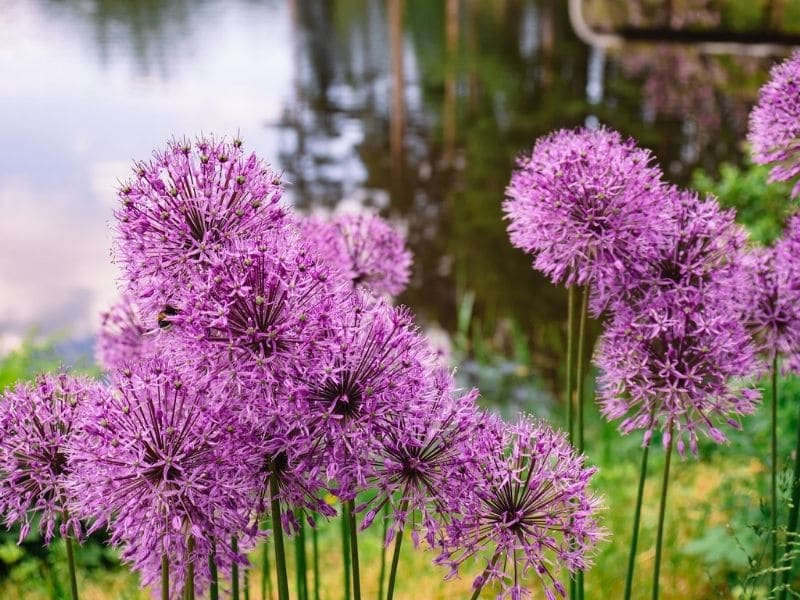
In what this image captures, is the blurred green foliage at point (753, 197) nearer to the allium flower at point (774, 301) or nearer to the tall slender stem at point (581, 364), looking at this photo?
the allium flower at point (774, 301)

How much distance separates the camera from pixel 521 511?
198cm

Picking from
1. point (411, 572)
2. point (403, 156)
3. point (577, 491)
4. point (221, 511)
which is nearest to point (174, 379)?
point (221, 511)

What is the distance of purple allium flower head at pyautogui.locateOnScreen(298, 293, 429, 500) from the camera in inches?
71.1

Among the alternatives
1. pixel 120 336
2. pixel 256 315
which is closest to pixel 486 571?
pixel 256 315

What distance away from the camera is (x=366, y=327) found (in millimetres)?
1881

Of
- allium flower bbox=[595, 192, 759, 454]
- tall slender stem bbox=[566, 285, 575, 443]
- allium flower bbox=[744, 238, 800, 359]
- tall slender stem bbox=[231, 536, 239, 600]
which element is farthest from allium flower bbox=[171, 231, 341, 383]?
allium flower bbox=[744, 238, 800, 359]

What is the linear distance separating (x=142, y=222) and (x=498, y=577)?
113 cm

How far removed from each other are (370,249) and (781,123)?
1.41 metres

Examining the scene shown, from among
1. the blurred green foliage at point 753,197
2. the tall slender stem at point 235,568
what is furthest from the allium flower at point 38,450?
the blurred green foliage at point 753,197

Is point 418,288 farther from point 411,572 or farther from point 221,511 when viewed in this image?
point 221,511

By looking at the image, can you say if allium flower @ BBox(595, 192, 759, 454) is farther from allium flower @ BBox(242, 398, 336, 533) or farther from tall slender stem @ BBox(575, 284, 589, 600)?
allium flower @ BBox(242, 398, 336, 533)

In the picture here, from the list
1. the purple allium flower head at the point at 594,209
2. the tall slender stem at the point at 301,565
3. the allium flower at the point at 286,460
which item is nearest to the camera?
the allium flower at the point at 286,460

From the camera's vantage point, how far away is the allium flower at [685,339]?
7.97ft

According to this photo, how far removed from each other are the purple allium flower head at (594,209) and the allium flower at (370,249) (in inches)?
25.6
